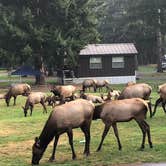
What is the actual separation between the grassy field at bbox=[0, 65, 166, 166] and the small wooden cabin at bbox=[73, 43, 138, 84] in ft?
93.1

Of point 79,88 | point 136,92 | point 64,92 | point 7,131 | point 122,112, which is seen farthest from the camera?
point 79,88

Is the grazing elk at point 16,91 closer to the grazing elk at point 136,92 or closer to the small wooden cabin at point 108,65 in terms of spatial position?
the grazing elk at point 136,92

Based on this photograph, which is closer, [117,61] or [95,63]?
[95,63]

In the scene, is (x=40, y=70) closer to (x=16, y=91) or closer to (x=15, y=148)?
(x=16, y=91)

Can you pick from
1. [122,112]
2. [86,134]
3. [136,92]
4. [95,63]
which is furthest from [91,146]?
[95,63]

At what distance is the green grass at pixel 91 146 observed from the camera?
1391 cm

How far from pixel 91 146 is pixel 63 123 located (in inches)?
92.2

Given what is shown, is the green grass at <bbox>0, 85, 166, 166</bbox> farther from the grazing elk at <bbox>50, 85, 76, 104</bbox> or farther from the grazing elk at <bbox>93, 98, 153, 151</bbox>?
the grazing elk at <bbox>50, 85, 76, 104</bbox>

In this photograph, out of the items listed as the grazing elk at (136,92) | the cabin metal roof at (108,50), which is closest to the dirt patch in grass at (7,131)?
the grazing elk at (136,92)

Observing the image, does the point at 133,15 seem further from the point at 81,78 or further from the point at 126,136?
the point at 126,136

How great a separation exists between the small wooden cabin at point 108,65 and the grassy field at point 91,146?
2838 centimetres

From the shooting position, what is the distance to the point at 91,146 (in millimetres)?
15992

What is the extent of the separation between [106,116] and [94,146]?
4.85 ft

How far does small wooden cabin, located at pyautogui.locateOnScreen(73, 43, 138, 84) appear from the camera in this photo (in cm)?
5150
